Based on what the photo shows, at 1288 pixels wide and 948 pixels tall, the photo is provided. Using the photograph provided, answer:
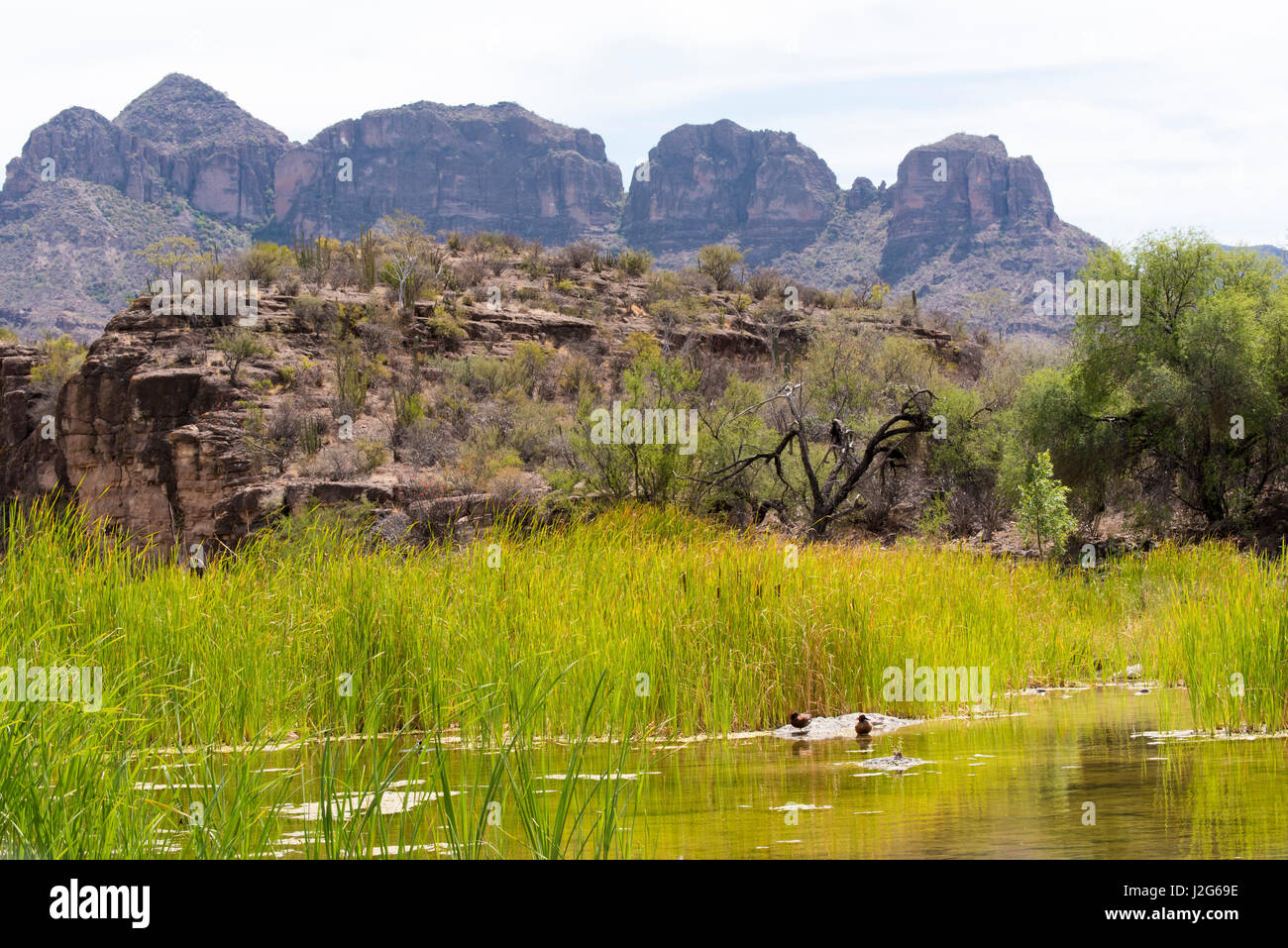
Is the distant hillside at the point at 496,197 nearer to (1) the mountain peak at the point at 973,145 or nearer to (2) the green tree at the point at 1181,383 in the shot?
(1) the mountain peak at the point at 973,145

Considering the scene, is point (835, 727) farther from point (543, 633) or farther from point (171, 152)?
point (171, 152)

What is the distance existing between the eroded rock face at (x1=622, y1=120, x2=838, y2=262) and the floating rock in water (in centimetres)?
12459

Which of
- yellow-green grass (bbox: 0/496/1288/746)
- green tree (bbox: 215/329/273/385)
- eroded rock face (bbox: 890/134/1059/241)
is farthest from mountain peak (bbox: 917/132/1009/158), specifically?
yellow-green grass (bbox: 0/496/1288/746)

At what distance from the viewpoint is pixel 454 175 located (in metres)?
157

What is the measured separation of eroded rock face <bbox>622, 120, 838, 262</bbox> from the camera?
458 feet

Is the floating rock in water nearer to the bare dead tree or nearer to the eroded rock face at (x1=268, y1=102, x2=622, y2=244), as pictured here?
the bare dead tree

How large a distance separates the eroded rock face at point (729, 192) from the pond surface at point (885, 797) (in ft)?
413

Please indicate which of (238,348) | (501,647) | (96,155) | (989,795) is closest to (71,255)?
(96,155)

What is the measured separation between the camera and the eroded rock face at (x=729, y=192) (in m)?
140

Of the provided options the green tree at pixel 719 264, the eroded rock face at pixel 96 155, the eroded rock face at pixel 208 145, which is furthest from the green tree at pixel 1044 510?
the eroded rock face at pixel 208 145

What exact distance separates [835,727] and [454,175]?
15941cm

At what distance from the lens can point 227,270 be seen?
128ft

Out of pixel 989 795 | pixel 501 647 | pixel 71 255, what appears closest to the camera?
pixel 989 795

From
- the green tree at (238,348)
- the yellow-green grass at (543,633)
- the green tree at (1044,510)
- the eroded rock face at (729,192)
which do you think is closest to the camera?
the yellow-green grass at (543,633)
